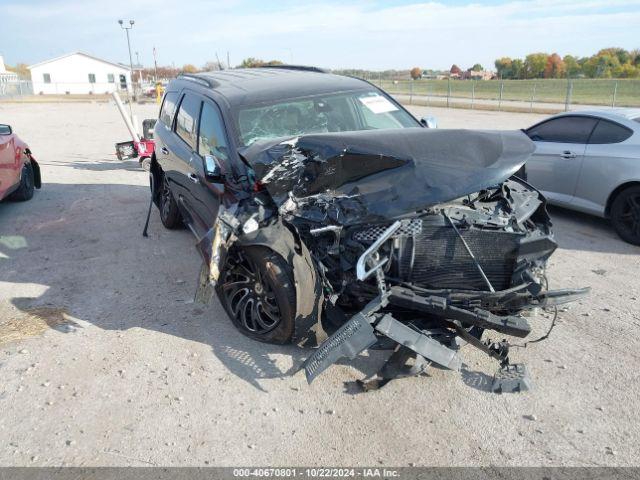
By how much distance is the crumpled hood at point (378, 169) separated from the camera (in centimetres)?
344

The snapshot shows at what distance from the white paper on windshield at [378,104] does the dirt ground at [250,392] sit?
239 cm

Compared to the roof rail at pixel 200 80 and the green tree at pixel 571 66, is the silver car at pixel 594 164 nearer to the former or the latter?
the roof rail at pixel 200 80

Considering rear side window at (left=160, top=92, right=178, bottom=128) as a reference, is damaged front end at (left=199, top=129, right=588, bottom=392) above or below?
below

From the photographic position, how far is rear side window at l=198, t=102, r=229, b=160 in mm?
4516

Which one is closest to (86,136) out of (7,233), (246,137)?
(7,233)

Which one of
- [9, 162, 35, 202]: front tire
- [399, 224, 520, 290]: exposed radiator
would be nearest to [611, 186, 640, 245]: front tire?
→ [399, 224, 520, 290]: exposed radiator

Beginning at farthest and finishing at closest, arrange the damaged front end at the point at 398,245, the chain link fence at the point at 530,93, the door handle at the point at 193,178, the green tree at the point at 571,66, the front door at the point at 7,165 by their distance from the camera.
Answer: the green tree at the point at 571,66 < the chain link fence at the point at 530,93 < the front door at the point at 7,165 < the door handle at the point at 193,178 < the damaged front end at the point at 398,245

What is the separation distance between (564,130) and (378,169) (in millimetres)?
4320

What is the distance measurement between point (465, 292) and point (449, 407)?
736 mm

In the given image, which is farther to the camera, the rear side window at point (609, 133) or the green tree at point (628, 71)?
the green tree at point (628, 71)

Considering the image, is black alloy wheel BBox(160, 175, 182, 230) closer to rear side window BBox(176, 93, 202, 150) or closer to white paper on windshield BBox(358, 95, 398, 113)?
rear side window BBox(176, 93, 202, 150)

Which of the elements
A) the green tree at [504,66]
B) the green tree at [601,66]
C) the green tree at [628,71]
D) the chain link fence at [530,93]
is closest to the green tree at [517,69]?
the green tree at [504,66]

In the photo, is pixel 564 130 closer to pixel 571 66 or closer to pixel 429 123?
pixel 429 123

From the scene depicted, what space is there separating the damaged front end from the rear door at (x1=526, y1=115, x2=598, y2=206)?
318 centimetres
